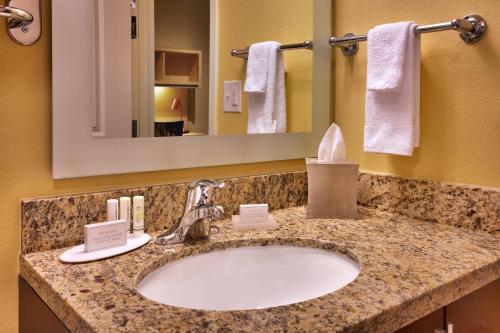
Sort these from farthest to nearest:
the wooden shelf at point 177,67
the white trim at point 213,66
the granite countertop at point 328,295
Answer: the white trim at point 213,66 < the wooden shelf at point 177,67 < the granite countertop at point 328,295

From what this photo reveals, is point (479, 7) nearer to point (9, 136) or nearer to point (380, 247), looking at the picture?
point (380, 247)

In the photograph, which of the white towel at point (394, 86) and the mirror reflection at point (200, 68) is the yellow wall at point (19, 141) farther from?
the white towel at point (394, 86)

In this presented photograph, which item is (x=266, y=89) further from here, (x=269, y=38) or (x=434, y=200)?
(x=434, y=200)

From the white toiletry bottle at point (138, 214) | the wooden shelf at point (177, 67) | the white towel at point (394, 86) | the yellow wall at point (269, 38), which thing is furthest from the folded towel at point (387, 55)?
the white toiletry bottle at point (138, 214)

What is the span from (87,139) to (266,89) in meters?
0.55

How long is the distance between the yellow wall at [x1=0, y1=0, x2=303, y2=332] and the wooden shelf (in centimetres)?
24

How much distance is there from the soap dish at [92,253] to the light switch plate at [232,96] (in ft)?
1.40

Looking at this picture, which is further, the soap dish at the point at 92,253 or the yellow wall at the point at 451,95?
the yellow wall at the point at 451,95

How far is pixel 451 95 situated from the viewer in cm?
118

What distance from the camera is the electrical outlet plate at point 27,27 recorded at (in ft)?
2.93

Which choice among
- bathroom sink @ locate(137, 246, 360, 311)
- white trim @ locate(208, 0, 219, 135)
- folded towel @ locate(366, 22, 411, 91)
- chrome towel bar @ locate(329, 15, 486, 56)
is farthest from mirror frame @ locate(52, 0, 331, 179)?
chrome towel bar @ locate(329, 15, 486, 56)

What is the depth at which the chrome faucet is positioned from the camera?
999 mm

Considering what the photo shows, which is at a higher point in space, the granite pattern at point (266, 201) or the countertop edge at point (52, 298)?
the granite pattern at point (266, 201)

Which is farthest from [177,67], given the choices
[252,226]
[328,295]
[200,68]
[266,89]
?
[328,295]
